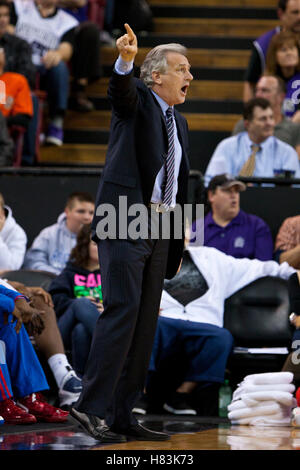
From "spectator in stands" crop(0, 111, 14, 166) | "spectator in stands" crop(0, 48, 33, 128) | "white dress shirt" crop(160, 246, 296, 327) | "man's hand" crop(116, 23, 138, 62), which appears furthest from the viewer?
"spectator in stands" crop(0, 48, 33, 128)

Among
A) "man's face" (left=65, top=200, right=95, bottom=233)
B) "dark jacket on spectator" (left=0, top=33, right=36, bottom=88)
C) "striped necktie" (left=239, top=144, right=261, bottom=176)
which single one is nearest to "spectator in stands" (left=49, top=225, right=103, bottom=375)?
A: "man's face" (left=65, top=200, right=95, bottom=233)

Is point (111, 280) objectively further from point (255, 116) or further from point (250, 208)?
point (255, 116)

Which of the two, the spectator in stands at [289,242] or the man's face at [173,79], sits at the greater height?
the man's face at [173,79]

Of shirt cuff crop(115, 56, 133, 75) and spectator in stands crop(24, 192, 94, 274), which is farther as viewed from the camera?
spectator in stands crop(24, 192, 94, 274)

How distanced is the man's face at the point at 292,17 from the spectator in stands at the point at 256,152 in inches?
63.1

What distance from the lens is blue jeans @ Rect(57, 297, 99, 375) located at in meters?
5.61

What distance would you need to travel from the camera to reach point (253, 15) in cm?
1009

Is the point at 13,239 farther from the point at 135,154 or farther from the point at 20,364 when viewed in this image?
the point at 135,154

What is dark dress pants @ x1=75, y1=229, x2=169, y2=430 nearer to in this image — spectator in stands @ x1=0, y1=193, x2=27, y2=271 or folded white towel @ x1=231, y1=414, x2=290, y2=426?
folded white towel @ x1=231, y1=414, x2=290, y2=426

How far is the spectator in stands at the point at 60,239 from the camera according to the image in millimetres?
6543

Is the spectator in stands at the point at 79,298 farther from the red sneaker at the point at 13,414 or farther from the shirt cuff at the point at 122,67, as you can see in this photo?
the shirt cuff at the point at 122,67

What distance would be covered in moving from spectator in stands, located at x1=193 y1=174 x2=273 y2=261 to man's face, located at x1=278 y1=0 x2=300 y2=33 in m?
2.62

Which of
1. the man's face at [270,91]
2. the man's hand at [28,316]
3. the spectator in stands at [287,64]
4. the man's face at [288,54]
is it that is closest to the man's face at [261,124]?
the man's face at [270,91]

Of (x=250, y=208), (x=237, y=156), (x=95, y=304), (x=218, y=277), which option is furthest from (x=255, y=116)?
(x=95, y=304)
